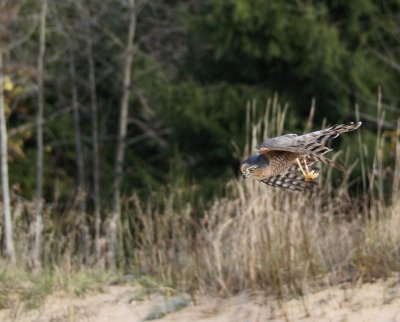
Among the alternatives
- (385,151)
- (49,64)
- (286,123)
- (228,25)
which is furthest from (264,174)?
(49,64)

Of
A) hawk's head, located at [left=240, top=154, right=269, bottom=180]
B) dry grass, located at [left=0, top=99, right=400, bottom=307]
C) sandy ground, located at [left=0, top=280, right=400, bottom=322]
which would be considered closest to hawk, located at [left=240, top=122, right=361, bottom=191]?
hawk's head, located at [left=240, top=154, right=269, bottom=180]

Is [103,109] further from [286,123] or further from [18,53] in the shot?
[286,123]

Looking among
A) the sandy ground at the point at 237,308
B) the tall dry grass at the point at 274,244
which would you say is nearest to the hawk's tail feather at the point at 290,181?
the sandy ground at the point at 237,308

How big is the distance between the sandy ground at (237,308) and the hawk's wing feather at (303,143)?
1842 mm

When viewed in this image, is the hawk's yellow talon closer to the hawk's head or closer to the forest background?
the hawk's head

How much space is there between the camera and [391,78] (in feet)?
51.0

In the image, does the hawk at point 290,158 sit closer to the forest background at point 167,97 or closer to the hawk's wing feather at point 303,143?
the hawk's wing feather at point 303,143

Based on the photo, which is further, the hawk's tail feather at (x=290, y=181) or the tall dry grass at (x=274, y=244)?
the tall dry grass at (x=274, y=244)

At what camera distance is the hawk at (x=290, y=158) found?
17.4 feet

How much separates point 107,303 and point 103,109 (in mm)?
15001

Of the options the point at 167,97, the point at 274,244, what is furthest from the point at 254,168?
the point at 167,97

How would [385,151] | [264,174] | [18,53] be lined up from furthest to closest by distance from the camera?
[18,53]
[385,151]
[264,174]

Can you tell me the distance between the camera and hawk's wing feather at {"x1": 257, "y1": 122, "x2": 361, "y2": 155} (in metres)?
5.23

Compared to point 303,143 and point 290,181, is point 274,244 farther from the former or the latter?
point 303,143
